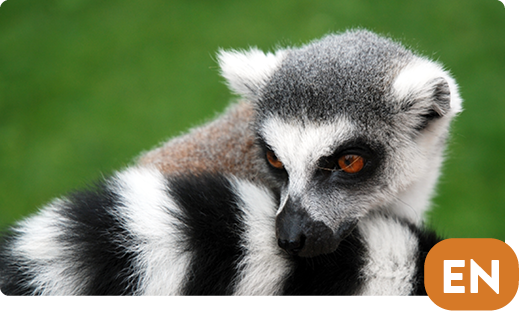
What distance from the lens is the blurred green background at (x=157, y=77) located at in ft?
6.48

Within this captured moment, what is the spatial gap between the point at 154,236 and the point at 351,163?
0.53m

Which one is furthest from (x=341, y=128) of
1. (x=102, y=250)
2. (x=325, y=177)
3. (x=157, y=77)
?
(x=157, y=77)

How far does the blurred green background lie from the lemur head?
0.36 meters

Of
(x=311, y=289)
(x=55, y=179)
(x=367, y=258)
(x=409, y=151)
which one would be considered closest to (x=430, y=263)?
(x=367, y=258)

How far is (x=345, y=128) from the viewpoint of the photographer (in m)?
1.20

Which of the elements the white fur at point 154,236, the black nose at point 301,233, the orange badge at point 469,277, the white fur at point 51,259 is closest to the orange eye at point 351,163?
the black nose at point 301,233

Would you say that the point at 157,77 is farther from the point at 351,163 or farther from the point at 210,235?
the point at 210,235

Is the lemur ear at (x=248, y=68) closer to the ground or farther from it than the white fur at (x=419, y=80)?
farther from it

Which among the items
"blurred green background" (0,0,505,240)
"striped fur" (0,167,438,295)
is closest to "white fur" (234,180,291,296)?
"striped fur" (0,167,438,295)

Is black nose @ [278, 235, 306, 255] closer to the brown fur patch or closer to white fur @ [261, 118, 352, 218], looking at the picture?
white fur @ [261, 118, 352, 218]

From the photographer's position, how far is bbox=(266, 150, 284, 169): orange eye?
131 cm

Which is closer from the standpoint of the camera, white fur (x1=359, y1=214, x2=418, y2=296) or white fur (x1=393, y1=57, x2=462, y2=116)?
white fur (x1=359, y1=214, x2=418, y2=296)

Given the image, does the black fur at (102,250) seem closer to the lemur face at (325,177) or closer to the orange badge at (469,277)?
A: the lemur face at (325,177)

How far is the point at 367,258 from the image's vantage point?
1.04 m
